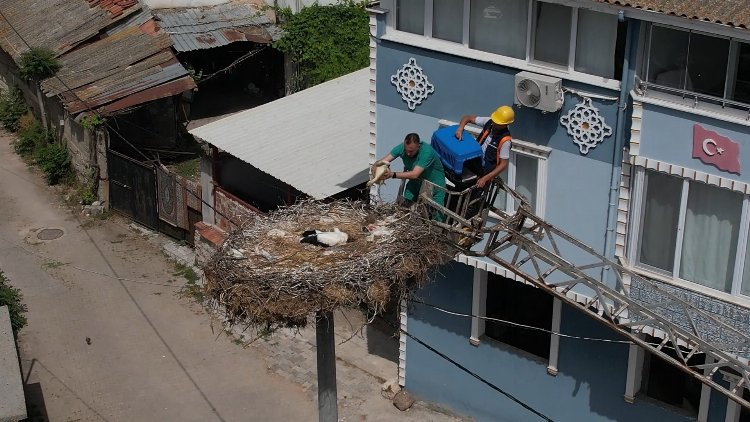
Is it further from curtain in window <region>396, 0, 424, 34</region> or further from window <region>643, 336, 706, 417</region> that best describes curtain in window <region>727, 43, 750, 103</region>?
curtain in window <region>396, 0, 424, 34</region>

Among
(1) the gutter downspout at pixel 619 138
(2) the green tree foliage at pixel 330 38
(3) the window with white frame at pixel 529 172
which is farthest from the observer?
(2) the green tree foliage at pixel 330 38

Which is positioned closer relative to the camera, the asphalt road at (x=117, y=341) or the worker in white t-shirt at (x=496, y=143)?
the worker in white t-shirt at (x=496, y=143)

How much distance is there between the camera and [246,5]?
2933 centimetres

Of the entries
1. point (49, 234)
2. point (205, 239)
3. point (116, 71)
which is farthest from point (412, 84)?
point (49, 234)

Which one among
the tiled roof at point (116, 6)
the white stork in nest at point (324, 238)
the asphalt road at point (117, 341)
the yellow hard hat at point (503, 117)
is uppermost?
the yellow hard hat at point (503, 117)

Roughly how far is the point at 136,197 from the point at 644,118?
1436 cm

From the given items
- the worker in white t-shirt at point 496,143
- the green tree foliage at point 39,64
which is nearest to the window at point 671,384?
the worker in white t-shirt at point 496,143

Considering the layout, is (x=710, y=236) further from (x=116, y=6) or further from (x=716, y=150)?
(x=116, y=6)

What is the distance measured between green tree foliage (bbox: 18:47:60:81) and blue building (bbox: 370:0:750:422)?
11.8 meters

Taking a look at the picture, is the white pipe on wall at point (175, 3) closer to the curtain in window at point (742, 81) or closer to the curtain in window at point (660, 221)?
the curtain in window at point (660, 221)

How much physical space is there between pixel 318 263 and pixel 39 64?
15914 millimetres

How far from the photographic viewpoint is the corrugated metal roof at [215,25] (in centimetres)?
2786

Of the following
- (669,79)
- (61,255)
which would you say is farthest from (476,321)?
(61,255)

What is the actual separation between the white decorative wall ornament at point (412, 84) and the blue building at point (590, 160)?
0.02m
